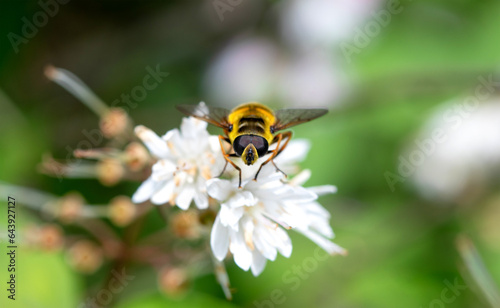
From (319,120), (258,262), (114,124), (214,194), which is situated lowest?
(258,262)

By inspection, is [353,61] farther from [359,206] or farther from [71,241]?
[71,241]

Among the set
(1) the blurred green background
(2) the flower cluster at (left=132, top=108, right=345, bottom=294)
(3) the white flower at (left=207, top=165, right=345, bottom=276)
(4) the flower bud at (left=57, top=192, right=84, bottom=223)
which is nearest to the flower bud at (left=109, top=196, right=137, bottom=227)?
(4) the flower bud at (left=57, top=192, right=84, bottom=223)

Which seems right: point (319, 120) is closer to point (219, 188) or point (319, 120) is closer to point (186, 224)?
point (186, 224)

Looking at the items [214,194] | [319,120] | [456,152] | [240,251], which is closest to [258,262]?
[240,251]

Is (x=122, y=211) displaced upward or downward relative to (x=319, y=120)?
downward

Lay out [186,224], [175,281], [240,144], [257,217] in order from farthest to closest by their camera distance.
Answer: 1. [175,281]
2. [186,224]
3. [257,217]
4. [240,144]

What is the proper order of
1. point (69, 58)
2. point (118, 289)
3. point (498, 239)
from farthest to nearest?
point (69, 58)
point (498, 239)
point (118, 289)

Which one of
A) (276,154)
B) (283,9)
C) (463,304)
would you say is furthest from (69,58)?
(463,304)
